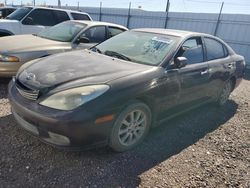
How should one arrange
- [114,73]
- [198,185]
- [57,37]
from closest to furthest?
[198,185] < [114,73] < [57,37]

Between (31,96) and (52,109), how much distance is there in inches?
14.7

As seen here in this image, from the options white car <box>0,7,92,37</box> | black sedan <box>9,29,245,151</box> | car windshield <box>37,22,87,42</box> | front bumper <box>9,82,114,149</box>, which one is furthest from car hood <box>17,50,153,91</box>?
white car <box>0,7,92,37</box>

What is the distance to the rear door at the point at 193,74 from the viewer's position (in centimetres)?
373

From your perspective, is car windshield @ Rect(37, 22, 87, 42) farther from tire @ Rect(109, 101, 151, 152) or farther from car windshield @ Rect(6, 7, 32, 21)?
tire @ Rect(109, 101, 151, 152)

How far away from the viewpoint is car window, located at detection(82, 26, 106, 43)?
6.04m

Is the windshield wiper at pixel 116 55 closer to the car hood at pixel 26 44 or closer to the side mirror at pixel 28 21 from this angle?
the car hood at pixel 26 44

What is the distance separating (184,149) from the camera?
3.48m

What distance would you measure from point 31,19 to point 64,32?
8.70ft

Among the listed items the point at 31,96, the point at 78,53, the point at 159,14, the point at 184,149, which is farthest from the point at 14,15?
the point at 159,14

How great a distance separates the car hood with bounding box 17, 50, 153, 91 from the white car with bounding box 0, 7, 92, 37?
188 inches

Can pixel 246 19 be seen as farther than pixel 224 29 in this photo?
No

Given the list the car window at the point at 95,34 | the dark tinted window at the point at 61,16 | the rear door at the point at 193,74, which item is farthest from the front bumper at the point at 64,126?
the dark tinted window at the point at 61,16

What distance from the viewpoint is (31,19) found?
8.09 meters

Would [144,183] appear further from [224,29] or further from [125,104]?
[224,29]
